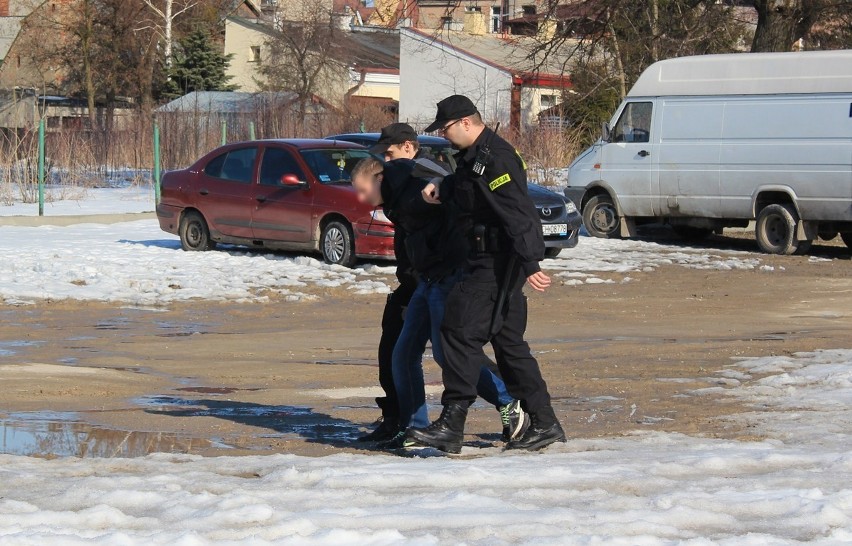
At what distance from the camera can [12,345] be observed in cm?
1111

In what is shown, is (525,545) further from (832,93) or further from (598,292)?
(832,93)

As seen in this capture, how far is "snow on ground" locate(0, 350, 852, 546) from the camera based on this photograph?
5000 millimetres

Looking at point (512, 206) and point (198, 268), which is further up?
point (512, 206)

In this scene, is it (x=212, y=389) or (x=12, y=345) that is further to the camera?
(x=12, y=345)

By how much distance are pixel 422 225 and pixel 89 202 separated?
24736 millimetres

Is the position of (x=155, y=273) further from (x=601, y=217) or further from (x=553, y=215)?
(x=601, y=217)

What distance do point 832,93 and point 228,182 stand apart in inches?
320

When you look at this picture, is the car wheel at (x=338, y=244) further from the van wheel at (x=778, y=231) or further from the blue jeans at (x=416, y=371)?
the blue jeans at (x=416, y=371)

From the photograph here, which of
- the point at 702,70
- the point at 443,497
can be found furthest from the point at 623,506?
the point at 702,70

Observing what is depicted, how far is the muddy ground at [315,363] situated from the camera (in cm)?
775

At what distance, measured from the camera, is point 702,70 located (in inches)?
792

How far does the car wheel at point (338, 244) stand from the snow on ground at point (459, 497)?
32.2 feet

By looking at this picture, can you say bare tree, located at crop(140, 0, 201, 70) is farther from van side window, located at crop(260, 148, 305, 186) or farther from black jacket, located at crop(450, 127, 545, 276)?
black jacket, located at crop(450, 127, 545, 276)

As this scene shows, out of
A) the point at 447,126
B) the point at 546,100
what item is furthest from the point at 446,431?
the point at 546,100
